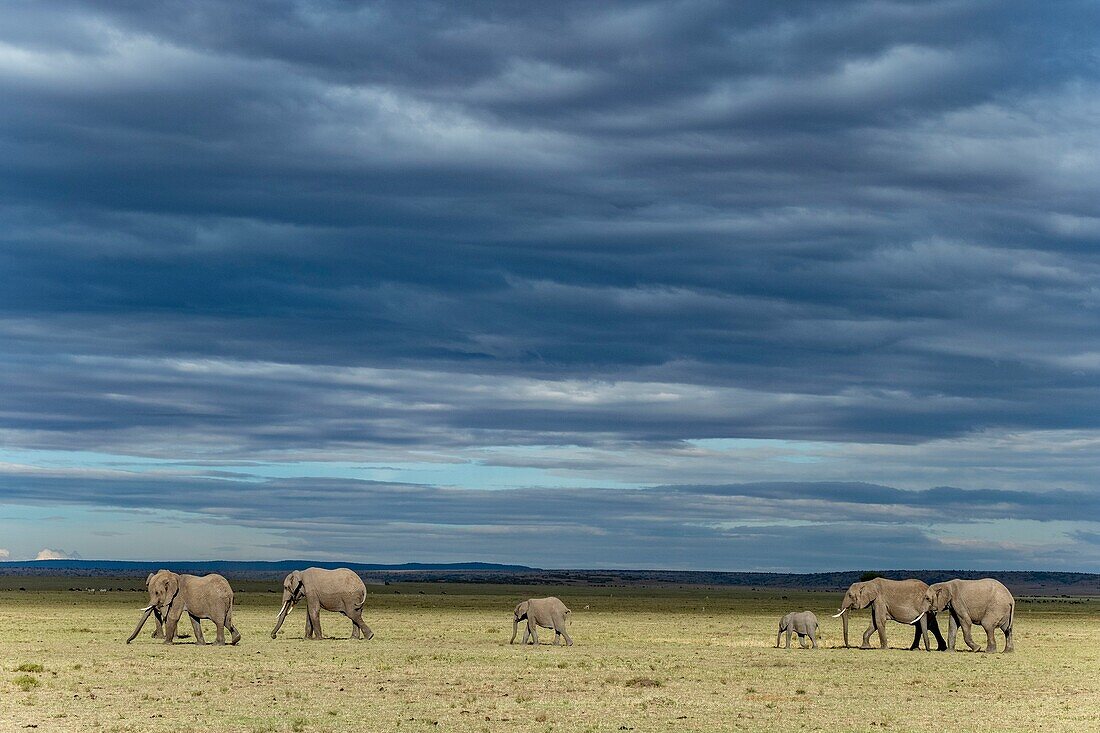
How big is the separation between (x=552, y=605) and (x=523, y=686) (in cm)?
1823

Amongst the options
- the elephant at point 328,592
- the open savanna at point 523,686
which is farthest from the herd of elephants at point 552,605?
the open savanna at point 523,686

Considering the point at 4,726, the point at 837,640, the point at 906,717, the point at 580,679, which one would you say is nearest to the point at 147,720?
the point at 4,726

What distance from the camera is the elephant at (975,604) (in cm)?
5253

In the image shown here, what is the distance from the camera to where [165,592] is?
50438mm

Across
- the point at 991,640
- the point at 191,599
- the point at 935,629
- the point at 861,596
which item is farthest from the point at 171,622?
the point at 991,640

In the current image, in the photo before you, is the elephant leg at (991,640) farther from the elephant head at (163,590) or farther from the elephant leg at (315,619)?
the elephant head at (163,590)

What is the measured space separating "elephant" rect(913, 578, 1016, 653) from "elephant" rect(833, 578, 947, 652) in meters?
1.13

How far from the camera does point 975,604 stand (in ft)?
173

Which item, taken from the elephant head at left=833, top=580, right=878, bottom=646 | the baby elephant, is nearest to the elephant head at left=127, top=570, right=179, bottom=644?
the baby elephant

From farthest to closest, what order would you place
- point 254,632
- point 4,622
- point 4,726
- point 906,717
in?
point 4,622 → point 254,632 → point 906,717 → point 4,726

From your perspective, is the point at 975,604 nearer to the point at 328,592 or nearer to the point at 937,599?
the point at 937,599

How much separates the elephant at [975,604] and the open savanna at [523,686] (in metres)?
1.58

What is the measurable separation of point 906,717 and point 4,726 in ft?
62.2

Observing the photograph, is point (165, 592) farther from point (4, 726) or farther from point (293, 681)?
point (4, 726)
